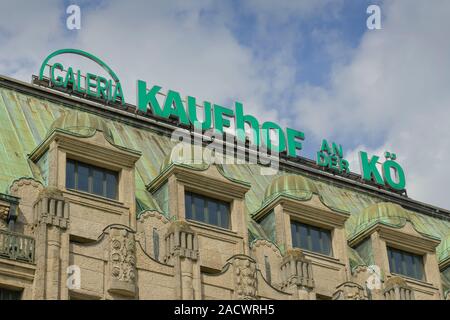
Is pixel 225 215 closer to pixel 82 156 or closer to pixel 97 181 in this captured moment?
pixel 97 181

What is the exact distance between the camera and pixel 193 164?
2601 inches

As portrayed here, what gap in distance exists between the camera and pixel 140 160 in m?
70.2

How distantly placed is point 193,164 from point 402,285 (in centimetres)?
1352

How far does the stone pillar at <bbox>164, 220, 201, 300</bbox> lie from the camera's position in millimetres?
60062

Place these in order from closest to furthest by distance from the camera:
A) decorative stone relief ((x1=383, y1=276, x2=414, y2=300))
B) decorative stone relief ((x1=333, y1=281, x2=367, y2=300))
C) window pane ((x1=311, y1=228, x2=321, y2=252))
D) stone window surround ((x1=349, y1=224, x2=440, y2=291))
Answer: decorative stone relief ((x1=333, y1=281, x2=367, y2=300))
decorative stone relief ((x1=383, y1=276, x2=414, y2=300))
window pane ((x1=311, y1=228, x2=321, y2=252))
stone window surround ((x1=349, y1=224, x2=440, y2=291))

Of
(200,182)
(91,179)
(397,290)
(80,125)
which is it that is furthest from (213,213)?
(397,290)

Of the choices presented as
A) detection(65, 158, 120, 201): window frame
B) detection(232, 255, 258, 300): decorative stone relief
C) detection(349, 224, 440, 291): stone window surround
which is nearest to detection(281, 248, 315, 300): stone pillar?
detection(232, 255, 258, 300): decorative stone relief

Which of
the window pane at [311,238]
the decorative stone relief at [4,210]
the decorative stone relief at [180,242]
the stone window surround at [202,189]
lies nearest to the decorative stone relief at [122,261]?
the decorative stone relief at [180,242]

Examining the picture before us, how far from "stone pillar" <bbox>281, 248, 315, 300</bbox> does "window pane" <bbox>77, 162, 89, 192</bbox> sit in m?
11.4

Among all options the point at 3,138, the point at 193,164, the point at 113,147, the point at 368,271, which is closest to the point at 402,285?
the point at 368,271

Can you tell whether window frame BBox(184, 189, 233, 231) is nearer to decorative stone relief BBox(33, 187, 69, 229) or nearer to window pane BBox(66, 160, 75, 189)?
window pane BBox(66, 160, 75, 189)

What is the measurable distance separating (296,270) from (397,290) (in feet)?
21.3

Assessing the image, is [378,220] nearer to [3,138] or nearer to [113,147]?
[113,147]
